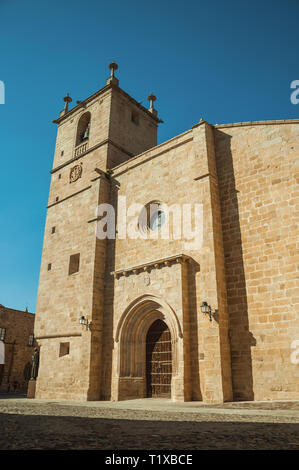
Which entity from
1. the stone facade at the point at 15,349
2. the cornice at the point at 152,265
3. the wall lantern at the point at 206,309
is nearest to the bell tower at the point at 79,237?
the cornice at the point at 152,265

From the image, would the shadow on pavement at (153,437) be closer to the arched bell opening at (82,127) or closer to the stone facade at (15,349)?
the arched bell opening at (82,127)

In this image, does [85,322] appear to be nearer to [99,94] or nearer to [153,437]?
[153,437]

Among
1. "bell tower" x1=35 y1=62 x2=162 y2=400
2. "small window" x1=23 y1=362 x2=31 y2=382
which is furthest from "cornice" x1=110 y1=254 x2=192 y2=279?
"small window" x1=23 y1=362 x2=31 y2=382

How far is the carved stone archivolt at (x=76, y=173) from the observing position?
56.0 ft

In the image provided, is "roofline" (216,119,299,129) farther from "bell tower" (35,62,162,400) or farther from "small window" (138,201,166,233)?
"bell tower" (35,62,162,400)

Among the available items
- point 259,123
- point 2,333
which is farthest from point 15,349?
point 259,123

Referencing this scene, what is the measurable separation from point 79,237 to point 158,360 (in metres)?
6.72

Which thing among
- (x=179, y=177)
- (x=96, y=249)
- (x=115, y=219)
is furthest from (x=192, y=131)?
Result: (x=96, y=249)

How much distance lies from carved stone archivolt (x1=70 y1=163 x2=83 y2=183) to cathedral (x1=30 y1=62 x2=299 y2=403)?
1.17 ft

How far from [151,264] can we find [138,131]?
33.1 ft

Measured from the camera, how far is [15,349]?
78.3 ft
